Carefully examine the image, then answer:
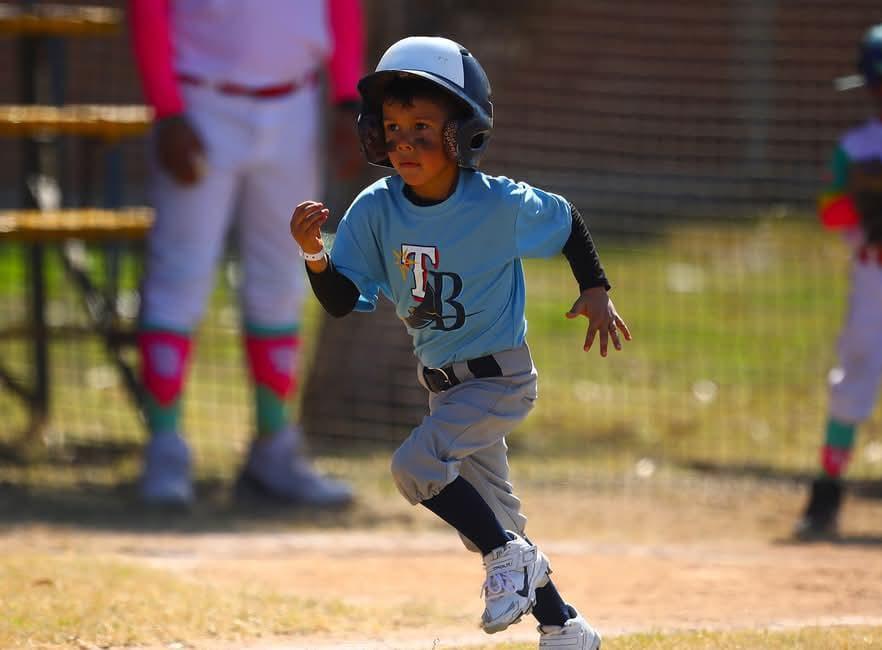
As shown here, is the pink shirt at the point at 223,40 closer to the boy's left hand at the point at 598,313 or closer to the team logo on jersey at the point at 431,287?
the team logo on jersey at the point at 431,287

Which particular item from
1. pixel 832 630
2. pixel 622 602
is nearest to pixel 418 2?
pixel 622 602

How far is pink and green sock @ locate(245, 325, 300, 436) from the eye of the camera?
6.68 metres

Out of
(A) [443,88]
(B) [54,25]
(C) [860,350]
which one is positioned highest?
(B) [54,25]

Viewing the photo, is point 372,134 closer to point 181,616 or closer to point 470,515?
point 470,515

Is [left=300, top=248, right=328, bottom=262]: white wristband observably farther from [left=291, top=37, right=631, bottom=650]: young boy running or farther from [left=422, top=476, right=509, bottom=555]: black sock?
[left=422, top=476, right=509, bottom=555]: black sock

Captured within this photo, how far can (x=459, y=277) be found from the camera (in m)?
4.05

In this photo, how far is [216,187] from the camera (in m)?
6.40

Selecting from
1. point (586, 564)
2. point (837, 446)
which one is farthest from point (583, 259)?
point (837, 446)

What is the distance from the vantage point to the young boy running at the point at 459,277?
3.94m

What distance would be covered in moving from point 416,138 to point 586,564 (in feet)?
7.68

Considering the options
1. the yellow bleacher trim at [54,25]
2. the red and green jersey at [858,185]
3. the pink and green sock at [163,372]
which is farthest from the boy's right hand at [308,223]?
the yellow bleacher trim at [54,25]

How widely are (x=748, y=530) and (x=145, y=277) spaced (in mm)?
2768

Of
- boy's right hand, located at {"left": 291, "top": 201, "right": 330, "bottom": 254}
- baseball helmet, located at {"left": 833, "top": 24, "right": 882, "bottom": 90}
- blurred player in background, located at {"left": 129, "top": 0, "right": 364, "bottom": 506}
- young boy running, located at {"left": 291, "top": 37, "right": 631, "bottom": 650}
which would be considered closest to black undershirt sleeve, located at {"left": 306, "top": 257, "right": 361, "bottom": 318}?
young boy running, located at {"left": 291, "top": 37, "right": 631, "bottom": 650}

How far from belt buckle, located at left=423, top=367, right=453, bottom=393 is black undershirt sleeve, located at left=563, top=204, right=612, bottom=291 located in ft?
1.43
